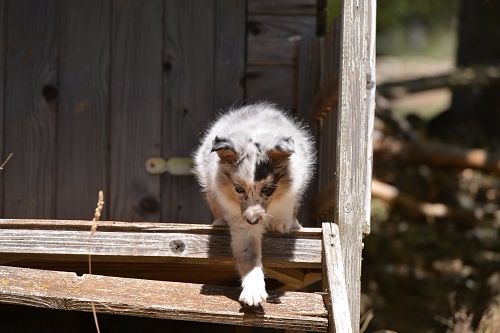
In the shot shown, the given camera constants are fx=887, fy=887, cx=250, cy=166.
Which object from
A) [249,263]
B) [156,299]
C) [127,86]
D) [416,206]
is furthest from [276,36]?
[416,206]

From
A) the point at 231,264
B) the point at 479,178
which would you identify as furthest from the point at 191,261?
the point at 479,178

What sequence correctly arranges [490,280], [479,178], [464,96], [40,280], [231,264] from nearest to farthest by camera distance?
[40,280], [231,264], [490,280], [479,178], [464,96]

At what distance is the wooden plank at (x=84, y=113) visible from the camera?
682 centimetres

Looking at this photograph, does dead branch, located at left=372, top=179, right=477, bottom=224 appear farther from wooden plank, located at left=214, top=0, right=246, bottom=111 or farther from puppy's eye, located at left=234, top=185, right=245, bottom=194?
puppy's eye, located at left=234, top=185, right=245, bottom=194

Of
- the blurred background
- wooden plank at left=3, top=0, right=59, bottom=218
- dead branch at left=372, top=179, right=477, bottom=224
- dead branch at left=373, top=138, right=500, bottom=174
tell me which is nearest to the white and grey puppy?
wooden plank at left=3, top=0, right=59, bottom=218

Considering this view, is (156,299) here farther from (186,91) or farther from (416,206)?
(416,206)

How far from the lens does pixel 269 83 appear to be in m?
6.83

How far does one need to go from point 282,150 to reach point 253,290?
2.37ft

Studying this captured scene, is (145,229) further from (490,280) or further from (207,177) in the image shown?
(490,280)

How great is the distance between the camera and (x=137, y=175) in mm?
6902

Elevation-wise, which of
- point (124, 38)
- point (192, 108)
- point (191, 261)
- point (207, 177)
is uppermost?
point (124, 38)

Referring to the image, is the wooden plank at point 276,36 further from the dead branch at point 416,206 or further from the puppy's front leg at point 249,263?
the dead branch at point 416,206

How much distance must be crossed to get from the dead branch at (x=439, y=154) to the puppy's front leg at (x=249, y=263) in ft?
20.7

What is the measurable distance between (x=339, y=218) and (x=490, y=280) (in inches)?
232
